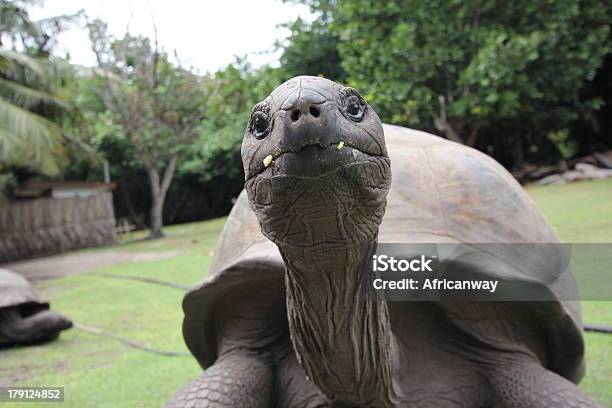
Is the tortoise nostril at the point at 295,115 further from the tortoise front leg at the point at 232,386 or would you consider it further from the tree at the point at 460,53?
the tree at the point at 460,53

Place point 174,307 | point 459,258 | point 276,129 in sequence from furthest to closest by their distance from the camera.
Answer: point 174,307 < point 459,258 < point 276,129

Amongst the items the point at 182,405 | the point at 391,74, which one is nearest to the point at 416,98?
the point at 391,74

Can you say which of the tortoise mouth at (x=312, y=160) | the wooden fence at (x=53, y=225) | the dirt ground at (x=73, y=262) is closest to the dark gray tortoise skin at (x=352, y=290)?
the tortoise mouth at (x=312, y=160)

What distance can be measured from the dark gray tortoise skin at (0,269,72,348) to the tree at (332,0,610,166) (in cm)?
686

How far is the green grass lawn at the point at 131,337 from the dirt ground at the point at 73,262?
115 centimetres

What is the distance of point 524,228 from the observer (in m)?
1.67

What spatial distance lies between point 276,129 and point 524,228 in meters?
1.09

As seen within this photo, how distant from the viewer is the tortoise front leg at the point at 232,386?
151cm

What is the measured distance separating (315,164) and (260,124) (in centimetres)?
14

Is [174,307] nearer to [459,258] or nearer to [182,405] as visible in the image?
[182,405]

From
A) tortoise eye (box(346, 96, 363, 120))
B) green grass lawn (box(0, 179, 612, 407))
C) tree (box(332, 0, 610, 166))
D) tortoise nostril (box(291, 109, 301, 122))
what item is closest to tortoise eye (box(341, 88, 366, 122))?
tortoise eye (box(346, 96, 363, 120))

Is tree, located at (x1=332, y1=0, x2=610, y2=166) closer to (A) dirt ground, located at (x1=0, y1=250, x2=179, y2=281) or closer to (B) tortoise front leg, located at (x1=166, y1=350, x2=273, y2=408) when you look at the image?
A: (A) dirt ground, located at (x1=0, y1=250, x2=179, y2=281)

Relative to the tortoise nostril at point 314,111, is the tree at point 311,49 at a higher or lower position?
higher

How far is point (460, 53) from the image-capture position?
9.27m
